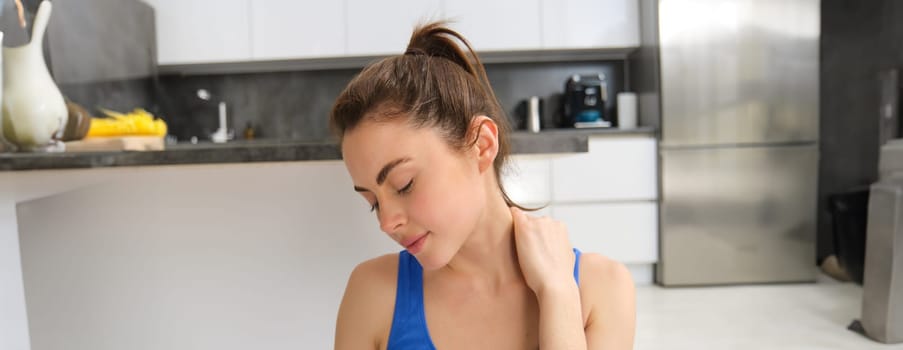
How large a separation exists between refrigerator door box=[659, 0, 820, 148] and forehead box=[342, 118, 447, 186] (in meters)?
2.67

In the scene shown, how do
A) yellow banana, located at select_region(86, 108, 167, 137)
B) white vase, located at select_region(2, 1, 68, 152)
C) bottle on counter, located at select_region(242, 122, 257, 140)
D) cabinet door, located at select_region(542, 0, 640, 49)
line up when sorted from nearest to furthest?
white vase, located at select_region(2, 1, 68, 152), yellow banana, located at select_region(86, 108, 167, 137), cabinet door, located at select_region(542, 0, 640, 49), bottle on counter, located at select_region(242, 122, 257, 140)

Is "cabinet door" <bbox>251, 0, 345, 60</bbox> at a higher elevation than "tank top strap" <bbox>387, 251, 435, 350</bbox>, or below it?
higher

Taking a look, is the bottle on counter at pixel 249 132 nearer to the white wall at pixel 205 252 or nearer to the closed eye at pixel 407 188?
the white wall at pixel 205 252

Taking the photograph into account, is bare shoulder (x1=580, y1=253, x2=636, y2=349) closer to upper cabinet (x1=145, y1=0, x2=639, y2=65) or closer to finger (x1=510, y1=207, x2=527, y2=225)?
finger (x1=510, y1=207, x2=527, y2=225)

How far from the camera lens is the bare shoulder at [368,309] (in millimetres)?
943

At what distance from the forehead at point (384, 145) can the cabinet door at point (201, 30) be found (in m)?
3.02

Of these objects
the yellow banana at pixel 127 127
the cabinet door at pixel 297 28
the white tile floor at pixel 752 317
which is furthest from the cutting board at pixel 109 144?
the cabinet door at pixel 297 28

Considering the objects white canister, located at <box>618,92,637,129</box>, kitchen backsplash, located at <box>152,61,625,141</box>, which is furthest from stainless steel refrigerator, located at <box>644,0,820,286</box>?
kitchen backsplash, located at <box>152,61,625,141</box>

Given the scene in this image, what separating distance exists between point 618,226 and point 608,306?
2476 mm

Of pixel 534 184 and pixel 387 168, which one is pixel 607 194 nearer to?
pixel 534 184

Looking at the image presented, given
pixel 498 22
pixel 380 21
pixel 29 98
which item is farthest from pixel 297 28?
pixel 29 98

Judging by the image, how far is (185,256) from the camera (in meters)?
1.25

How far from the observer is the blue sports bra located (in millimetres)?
930

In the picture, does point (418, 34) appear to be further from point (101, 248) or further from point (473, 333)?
point (101, 248)
